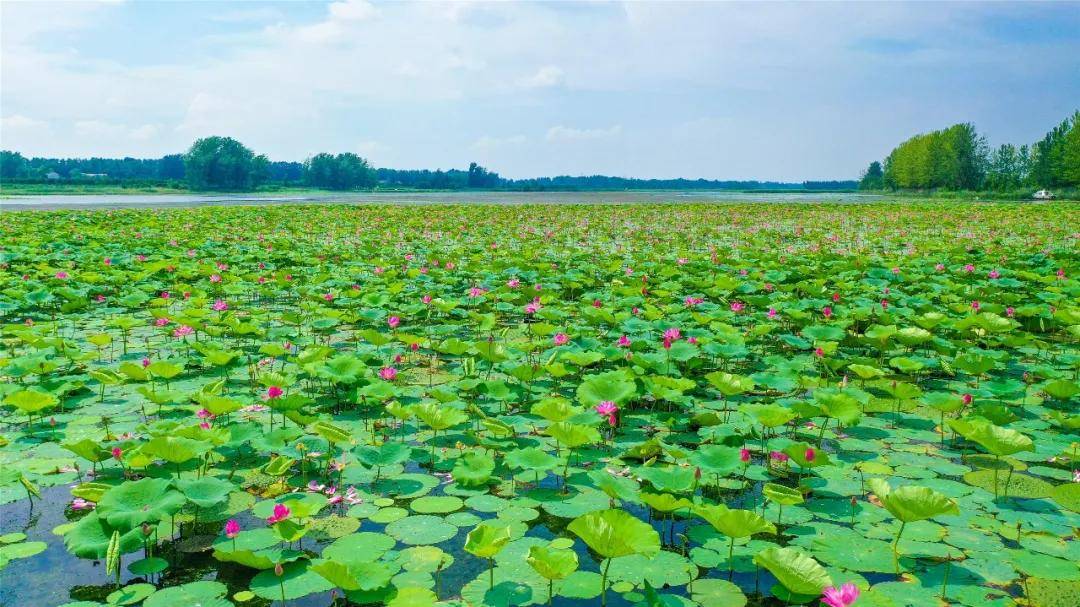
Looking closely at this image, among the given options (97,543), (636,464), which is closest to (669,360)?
(636,464)

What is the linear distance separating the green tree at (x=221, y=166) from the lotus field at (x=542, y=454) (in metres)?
67.4

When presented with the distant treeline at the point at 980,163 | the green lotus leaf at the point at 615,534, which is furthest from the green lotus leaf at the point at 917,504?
the distant treeline at the point at 980,163

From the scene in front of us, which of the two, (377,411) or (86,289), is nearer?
(377,411)

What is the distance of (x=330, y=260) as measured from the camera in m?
11.0

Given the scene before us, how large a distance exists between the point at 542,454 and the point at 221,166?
243ft

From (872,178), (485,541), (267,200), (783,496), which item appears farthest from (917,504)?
(872,178)

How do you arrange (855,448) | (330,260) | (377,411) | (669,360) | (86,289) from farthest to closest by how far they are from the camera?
(330,260) < (86,289) < (669,360) < (377,411) < (855,448)

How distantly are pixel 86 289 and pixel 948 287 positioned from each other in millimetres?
9728

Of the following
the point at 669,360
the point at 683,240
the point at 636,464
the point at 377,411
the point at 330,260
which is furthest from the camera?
the point at 683,240

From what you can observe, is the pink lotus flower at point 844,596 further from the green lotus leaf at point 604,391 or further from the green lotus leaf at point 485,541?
the green lotus leaf at point 604,391

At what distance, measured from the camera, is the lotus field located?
2.28 m

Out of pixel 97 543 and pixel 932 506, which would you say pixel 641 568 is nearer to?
pixel 932 506

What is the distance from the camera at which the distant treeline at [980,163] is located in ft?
180

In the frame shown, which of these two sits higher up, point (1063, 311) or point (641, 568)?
point (1063, 311)
